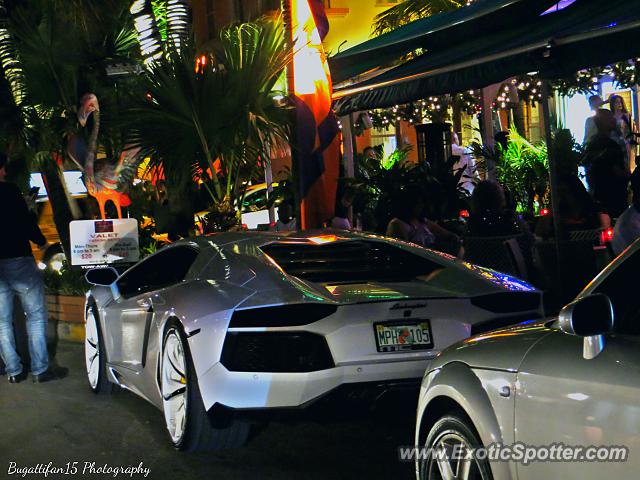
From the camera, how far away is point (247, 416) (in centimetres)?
603

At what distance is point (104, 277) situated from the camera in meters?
8.34

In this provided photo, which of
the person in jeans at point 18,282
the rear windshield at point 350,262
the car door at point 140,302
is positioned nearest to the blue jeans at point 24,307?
the person in jeans at point 18,282

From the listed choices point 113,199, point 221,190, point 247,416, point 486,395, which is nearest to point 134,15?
point 113,199

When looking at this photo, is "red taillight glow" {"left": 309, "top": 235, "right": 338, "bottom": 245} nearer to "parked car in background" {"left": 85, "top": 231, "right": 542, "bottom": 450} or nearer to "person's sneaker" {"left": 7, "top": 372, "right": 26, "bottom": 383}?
"parked car in background" {"left": 85, "top": 231, "right": 542, "bottom": 450}

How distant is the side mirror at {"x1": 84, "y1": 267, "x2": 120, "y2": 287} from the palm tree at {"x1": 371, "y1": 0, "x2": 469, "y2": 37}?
12.2 meters

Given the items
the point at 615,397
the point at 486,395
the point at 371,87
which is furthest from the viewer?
the point at 371,87

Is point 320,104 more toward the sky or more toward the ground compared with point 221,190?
more toward the sky

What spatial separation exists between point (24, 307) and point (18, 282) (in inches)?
11.0

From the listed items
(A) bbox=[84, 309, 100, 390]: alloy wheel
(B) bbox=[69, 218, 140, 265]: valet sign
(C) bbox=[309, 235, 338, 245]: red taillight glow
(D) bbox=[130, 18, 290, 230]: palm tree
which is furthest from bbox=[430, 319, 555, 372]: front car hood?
(B) bbox=[69, 218, 140, 265]: valet sign

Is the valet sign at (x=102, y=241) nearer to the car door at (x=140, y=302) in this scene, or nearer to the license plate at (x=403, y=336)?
the car door at (x=140, y=302)

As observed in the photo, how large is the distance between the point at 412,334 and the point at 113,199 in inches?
331

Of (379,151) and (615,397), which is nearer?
(615,397)

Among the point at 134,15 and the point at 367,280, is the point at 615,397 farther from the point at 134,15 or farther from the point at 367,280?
the point at 134,15

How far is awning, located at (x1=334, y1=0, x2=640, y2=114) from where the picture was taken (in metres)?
8.02
